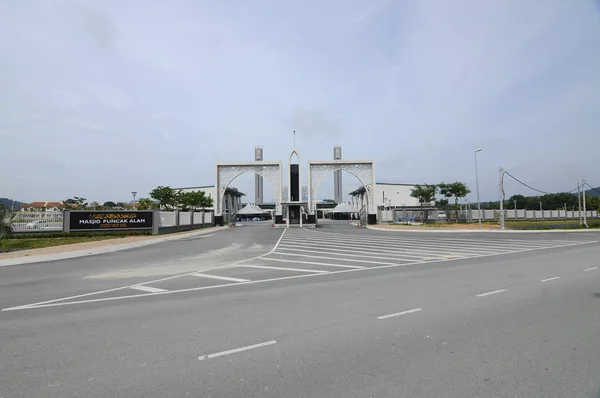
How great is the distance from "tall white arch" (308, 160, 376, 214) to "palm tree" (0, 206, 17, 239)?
36.9 meters

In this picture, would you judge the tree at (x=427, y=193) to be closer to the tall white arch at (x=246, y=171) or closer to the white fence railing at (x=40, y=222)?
the tall white arch at (x=246, y=171)

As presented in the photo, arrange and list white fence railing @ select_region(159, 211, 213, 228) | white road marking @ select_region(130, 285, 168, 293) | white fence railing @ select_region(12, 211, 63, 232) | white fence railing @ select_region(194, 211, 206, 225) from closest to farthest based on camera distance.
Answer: white road marking @ select_region(130, 285, 168, 293) → white fence railing @ select_region(12, 211, 63, 232) → white fence railing @ select_region(159, 211, 213, 228) → white fence railing @ select_region(194, 211, 206, 225)

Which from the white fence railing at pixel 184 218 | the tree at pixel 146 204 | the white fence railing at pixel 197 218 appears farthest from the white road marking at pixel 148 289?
the tree at pixel 146 204

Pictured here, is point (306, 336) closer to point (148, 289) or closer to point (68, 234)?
point (148, 289)

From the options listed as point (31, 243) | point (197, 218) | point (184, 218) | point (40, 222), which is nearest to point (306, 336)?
point (31, 243)

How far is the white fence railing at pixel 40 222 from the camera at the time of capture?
83.0 feet

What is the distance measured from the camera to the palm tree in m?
18.4

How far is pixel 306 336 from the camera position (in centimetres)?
481

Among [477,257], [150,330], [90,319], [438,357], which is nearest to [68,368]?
[150,330]

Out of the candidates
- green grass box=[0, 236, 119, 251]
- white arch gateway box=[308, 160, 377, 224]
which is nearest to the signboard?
green grass box=[0, 236, 119, 251]

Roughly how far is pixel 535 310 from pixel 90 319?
7481 millimetres

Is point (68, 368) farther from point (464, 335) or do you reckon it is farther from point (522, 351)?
point (522, 351)

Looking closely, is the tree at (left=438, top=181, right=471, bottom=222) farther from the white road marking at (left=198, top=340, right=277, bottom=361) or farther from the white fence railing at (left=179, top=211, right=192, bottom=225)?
the white road marking at (left=198, top=340, right=277, bottom=361)

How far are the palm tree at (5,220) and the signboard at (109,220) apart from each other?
7.67 m
